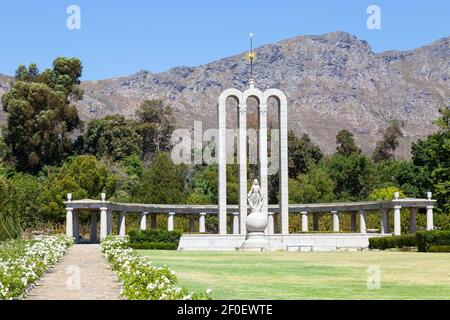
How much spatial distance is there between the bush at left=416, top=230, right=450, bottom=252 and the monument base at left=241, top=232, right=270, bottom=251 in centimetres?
903

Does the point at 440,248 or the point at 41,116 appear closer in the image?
the point at 440,248

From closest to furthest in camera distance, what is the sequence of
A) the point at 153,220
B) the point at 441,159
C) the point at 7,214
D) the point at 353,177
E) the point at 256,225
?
the point at 7,214, the point at 256,225, the point at 441,159, the point at 153,220, the point at 353,177

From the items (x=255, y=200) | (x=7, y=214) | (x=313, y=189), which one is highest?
(x=313, y=189)

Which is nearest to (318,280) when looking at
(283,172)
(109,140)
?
(283,172)

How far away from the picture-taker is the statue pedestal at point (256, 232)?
143ft

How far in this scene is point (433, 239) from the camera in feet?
125

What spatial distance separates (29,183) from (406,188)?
1383 inches

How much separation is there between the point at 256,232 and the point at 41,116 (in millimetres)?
43650

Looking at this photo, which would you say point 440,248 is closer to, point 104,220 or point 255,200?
point 255,200

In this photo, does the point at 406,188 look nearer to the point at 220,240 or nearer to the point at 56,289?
the point at 220,240

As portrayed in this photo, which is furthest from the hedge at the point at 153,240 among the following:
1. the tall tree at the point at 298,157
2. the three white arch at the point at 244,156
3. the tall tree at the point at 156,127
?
the tall tree at the point at 156,127

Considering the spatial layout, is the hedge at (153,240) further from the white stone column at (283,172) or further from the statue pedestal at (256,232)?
the white stone column at (283,172)

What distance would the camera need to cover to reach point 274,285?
18.3m
